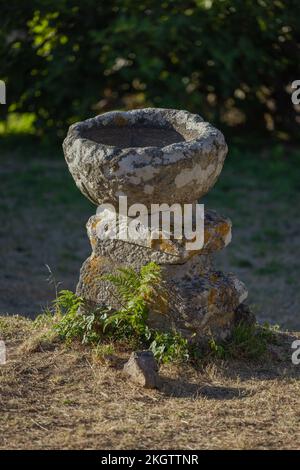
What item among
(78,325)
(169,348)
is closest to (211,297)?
(169,348)

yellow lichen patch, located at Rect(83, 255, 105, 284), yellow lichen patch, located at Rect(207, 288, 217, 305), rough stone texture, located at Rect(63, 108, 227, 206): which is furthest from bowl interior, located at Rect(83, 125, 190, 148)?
yellow lichen patch, located at Rect(207, 288, 217, 305)

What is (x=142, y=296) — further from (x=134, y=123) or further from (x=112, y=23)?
(x=112, y=23)

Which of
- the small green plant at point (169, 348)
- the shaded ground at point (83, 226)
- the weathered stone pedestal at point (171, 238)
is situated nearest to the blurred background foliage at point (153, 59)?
the shaded ground at point (83, 226)

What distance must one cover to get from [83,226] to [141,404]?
471cm

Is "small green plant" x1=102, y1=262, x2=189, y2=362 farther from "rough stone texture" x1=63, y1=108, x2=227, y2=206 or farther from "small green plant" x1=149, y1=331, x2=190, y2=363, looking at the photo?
"rough stone texture" x1=63, y1=108, x2=227, y2=206

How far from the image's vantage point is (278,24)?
35.4ft

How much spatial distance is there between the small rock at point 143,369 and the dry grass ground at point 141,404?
0.05 m

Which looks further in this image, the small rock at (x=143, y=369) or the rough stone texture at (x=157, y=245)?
the rough stone texture at (x=157, y=245)

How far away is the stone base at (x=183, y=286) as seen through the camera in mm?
5414

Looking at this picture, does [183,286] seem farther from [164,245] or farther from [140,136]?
[140,136]

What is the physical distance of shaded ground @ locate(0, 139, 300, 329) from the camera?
305 inches

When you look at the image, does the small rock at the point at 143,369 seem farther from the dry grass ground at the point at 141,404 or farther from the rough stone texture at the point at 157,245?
the rough stone texture at the point at 157,245

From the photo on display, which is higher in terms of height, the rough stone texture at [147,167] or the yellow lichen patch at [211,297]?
the rough stone texture at [147,167]
